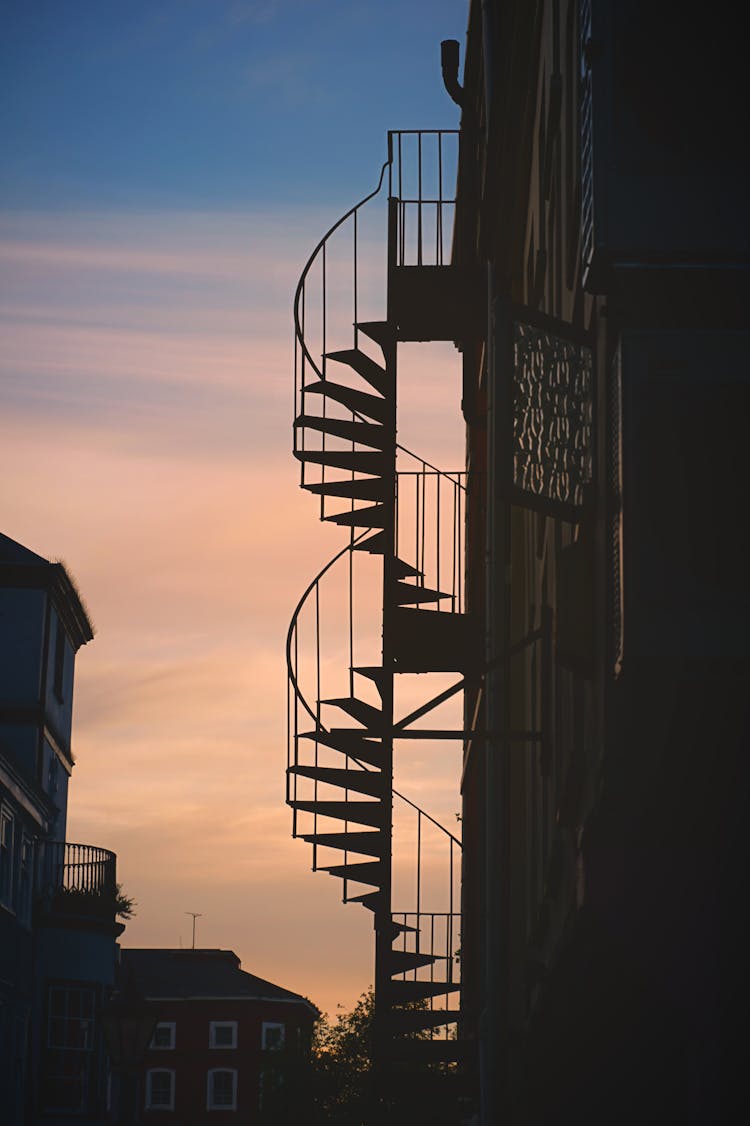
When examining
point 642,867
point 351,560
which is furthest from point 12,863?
point 642,867

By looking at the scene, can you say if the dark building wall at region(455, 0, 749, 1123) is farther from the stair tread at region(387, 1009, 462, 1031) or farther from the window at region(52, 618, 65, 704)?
the window at region(52, 618, 65, 704)

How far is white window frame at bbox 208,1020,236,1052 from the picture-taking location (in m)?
64.3

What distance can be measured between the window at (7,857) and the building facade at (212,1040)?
35.0 metres

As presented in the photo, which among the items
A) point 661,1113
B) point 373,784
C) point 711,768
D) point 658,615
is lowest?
point 661,1113

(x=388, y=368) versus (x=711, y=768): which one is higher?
(x=388, y=368)

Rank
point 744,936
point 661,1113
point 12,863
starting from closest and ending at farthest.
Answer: point 744,936 < point 661,1113 < point 12,863

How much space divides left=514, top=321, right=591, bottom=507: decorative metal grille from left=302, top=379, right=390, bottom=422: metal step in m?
10.0

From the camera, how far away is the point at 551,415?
277 inches

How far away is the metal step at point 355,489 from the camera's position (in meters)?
17.2

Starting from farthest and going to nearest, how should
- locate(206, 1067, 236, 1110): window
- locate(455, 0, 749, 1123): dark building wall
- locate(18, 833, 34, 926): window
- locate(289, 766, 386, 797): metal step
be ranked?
locate(206, 1067, 236, 1110): window → locate(18, 833, 34, 926): window → locate(289, 766, 386, 797): metal step → locate(455, 0, 749, 1123): dark building wall

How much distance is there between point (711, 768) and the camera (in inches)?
240

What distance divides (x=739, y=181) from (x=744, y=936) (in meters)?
3.14

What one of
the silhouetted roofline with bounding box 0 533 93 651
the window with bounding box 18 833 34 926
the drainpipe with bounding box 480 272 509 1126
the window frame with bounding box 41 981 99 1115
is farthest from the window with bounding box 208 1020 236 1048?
the drainpipe with bounding box 480 272 509 1126

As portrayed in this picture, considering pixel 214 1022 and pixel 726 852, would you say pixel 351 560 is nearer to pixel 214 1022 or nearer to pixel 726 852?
pixel 726 852
